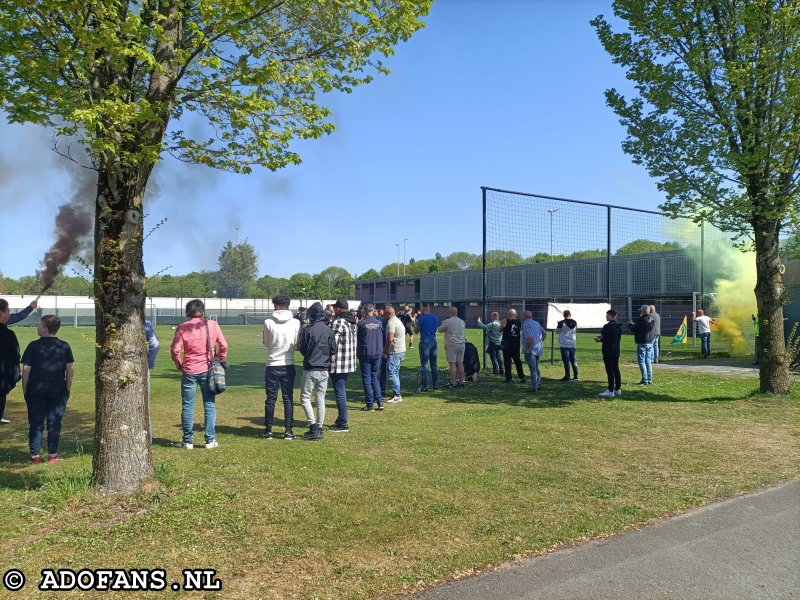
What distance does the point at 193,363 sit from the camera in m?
7.39

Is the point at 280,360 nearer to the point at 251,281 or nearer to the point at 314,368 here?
the point at 314,368

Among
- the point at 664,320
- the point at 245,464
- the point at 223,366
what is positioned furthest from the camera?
the point at 664,320

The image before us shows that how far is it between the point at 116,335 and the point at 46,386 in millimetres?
2082

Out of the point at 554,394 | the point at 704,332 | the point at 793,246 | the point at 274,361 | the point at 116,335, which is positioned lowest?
the point at 554,394

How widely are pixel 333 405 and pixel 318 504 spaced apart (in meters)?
6.06

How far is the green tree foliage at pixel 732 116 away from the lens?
10.5 meters

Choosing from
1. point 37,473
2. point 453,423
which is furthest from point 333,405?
point 37,473

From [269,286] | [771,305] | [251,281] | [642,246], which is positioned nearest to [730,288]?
[642,246]

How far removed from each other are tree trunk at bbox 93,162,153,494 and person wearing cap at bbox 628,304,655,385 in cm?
1097

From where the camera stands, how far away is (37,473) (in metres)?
6.29

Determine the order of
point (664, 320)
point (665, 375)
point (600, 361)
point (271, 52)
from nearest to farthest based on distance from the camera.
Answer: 1. point (271, 52)
2. point (665, 375)
3. point (600, 361)
4. point (664, 320)

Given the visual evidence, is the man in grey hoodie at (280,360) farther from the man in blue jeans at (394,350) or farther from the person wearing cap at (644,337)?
the person wearing cap at (644,337)

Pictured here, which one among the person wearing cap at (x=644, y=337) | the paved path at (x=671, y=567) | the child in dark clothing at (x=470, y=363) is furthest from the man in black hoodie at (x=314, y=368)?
the person wearing cap at (x=644, y=337)

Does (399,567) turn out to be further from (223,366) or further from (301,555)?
(223,366)
